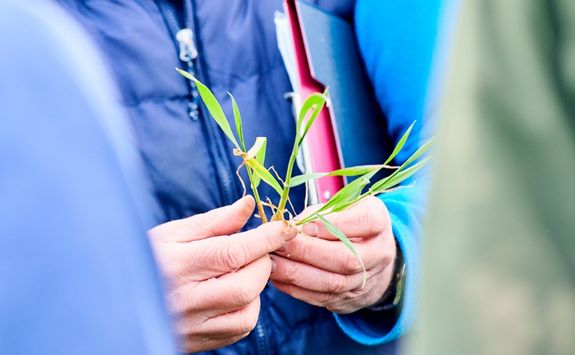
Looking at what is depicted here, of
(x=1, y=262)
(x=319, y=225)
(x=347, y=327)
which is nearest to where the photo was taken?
(x=1, y=262)

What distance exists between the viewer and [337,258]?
75 cm

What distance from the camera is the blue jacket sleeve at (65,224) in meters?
0.23

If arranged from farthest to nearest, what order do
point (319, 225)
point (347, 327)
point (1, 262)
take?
point (347, 327), point (319, 225), point (1, 262)

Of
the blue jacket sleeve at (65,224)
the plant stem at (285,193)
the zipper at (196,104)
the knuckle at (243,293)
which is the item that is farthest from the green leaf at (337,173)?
the blue jacket sleeve at (65,224)

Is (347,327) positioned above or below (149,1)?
below

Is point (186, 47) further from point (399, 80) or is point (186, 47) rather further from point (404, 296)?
point (404, 296)

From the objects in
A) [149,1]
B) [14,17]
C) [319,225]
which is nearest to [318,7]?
[149,1]

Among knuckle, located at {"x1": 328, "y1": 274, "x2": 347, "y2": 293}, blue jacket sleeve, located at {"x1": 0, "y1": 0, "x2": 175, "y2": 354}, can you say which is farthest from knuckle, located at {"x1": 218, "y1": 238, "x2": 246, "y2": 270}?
blue jacket sleeve, located at {"x1": 0, "y1": 0, "x2": 175, "y2": 354}

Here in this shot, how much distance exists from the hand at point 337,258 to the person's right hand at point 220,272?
0.11ft

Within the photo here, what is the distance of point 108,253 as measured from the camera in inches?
9.4

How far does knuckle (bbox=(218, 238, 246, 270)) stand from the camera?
68cm

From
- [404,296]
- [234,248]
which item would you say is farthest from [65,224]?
[404,296]

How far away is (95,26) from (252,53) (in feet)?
0.70

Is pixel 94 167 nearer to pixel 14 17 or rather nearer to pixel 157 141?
pixel 14 17
